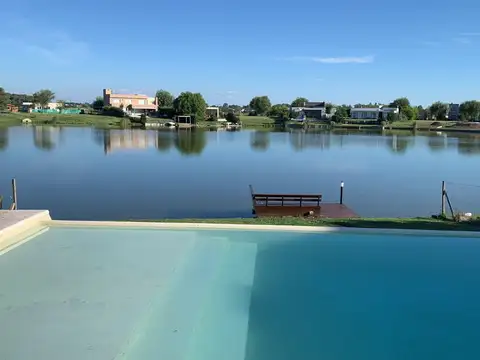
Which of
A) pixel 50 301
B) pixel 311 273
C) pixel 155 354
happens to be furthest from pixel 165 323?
pixel 311 273

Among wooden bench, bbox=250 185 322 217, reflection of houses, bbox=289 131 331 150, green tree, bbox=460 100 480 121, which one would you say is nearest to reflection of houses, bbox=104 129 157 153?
reflection of houses, bbox=289 131 331 150

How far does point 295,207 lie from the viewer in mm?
13242

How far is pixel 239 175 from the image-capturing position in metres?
21.9

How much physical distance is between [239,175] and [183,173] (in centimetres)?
288

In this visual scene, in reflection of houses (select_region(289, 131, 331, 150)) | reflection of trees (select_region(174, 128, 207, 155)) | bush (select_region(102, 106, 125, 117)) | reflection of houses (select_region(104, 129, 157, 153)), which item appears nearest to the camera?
reflection of trees (select_region(174, 128, 207, 155))

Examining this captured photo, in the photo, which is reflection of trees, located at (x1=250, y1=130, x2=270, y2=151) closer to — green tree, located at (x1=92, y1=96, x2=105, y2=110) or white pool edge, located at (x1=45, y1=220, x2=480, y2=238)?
white pool edge, located at (x1=45, y1=220, x2=480, y2=238)

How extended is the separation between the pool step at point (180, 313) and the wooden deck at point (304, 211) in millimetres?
5461

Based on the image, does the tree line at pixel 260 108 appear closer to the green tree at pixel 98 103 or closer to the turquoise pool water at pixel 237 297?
the green tree at pixel 98 103

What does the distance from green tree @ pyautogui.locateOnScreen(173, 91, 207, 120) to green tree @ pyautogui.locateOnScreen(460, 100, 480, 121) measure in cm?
6154

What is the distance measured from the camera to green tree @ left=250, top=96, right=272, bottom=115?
131 m

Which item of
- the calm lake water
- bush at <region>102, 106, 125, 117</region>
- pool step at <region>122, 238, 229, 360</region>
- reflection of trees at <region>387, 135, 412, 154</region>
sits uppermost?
bush at <region>102, 106, 125, 117</region>

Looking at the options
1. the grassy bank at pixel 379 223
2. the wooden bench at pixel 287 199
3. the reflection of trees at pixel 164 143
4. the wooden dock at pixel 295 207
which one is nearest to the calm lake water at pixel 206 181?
the wooden bench at pixel 287 199

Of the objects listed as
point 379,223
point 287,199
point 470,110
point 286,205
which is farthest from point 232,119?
point 379,223

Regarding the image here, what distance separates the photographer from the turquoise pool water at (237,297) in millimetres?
4238
